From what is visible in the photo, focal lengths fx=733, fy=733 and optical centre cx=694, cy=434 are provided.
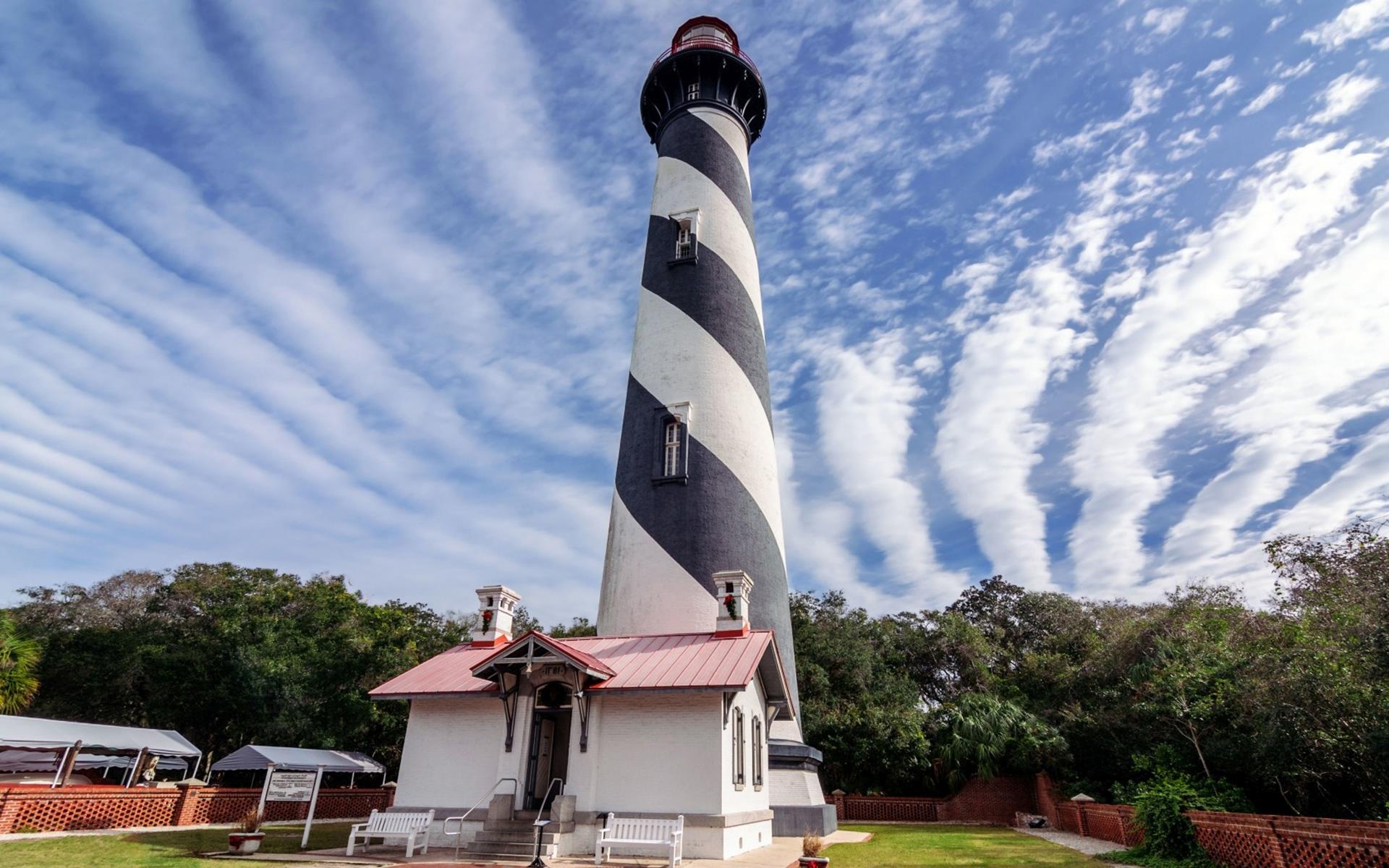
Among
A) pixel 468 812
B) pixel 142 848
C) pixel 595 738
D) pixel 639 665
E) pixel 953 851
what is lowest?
pixel 142 848

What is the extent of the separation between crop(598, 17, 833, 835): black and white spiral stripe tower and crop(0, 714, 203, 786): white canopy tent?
48.7ft

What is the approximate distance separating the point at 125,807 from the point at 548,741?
1008cm

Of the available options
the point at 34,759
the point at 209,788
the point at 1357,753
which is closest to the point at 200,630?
the point at 34,759

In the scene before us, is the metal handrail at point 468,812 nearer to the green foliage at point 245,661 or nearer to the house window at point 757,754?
the house window at point 757,754

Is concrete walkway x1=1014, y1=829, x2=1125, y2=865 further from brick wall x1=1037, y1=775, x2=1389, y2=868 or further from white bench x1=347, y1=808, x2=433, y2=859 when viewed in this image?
white bench x1=347, y1=808, x2=433, y2=859

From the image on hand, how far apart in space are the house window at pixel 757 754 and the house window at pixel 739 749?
0.73 m

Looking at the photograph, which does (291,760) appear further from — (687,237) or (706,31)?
(706,31)

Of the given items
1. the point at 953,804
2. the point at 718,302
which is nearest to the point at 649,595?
the point at 718,302

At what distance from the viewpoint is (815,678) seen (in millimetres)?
27781

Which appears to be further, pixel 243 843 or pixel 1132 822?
pixel 1132 822

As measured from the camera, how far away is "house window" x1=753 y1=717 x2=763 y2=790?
42.1ft

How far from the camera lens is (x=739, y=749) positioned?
12.0 m

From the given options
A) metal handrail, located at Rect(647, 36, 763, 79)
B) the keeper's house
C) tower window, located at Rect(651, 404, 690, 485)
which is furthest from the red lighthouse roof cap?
the keeper's house

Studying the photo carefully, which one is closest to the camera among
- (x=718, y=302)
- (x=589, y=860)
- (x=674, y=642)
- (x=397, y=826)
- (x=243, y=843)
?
(x=589, y=860)
